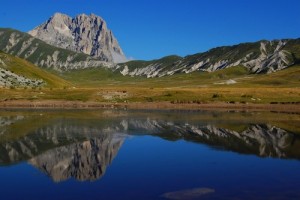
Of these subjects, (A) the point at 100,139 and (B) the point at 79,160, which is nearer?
(B) the point at 79,160

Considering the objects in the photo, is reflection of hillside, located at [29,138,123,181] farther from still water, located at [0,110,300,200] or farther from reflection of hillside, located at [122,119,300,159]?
reflection of hillside, located at [122,119,300,159]

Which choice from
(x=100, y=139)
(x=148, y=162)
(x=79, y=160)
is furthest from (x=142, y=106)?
(x=148, y=162)

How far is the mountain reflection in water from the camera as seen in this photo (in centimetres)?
4247

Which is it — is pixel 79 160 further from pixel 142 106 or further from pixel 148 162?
pixel 142 106

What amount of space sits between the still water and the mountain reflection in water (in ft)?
0.30

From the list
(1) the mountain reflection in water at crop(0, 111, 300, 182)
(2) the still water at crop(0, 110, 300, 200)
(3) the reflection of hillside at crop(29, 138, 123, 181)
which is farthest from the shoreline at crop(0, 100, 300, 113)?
(3) the reflection of hillside at crop(29, 138, 123, 181)

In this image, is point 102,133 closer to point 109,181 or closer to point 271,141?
point 271,141

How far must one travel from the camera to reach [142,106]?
435ft

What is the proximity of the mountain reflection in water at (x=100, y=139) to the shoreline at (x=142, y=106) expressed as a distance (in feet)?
139

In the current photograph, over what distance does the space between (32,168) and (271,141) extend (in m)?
32.7

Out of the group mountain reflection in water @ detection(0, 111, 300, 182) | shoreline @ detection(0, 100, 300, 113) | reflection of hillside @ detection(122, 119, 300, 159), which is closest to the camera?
mountain reflection in water @ detection(0, 111, 300, 182)

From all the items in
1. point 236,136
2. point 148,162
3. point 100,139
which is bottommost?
point 236,136

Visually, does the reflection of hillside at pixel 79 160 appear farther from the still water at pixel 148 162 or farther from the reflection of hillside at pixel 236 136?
the reflection of hillside at pixel 236 136

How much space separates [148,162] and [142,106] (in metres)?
89.3
